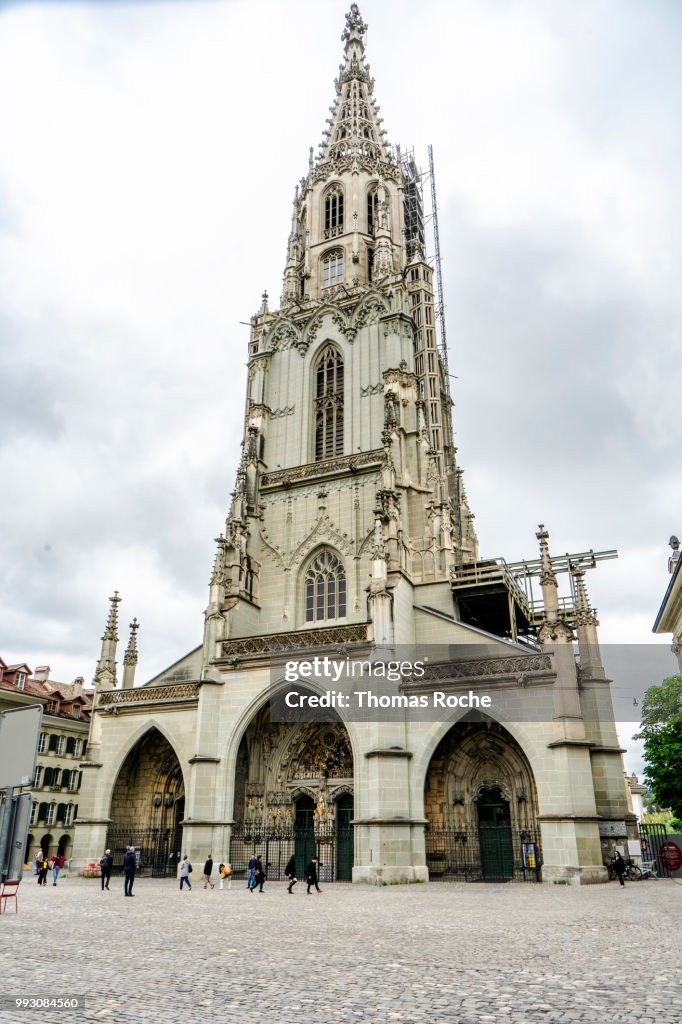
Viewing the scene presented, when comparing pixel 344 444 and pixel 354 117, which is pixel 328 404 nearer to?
pixel 344 444

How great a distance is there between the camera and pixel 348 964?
26.5ft

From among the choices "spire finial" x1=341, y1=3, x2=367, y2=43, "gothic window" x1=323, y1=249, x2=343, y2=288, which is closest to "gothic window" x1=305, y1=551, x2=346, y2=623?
"gothic window" x1=323, y1=249, x2=343, y2=288

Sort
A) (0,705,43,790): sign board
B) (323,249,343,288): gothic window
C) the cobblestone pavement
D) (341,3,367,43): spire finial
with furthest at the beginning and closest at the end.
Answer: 1. (341,3,367,43): spire finial
2. (323,249,343,288): gothic window
3. (0,705,43,790): sign board
4. the cobblestone pavement

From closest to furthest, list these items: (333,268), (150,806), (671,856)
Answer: (671,856) < (150,806) < (333,268)

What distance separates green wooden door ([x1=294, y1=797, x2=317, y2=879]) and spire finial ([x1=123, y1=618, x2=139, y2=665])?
11181 millimetres

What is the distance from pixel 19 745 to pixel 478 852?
67.2 ft

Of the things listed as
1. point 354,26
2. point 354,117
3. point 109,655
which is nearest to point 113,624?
point 109,655

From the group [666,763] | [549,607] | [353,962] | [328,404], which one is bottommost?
[353,962]

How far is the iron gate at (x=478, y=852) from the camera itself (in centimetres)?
2412

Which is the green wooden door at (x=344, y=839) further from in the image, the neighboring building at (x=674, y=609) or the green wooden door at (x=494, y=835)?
the neighboring building at (x=674, y=609)

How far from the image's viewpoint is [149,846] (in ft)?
94.8

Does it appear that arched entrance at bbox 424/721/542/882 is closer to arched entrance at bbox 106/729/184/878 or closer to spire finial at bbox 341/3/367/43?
arched entrance at bbox 106/729/184/878

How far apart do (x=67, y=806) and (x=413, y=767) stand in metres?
30.2

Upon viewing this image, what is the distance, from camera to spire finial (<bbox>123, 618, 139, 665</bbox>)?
113 feet
